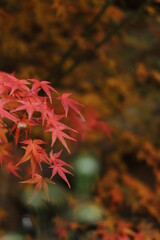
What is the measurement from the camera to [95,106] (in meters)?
4.70

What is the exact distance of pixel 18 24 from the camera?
15.5ft

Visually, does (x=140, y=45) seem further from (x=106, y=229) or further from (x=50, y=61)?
(x=106, y=229)

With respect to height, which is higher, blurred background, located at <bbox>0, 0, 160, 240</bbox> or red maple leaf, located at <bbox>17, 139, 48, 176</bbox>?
red maple leaf, located at <bbox>17, 139, 48, 176</bbox>

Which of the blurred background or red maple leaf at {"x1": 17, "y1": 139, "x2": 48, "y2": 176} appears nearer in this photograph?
red maple leaf at {"x1": 17, "y1": 139, "x2": 48, "y2": 176}

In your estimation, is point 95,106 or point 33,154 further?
point 95,106

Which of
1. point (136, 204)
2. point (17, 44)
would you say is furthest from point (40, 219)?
point (17, 44)

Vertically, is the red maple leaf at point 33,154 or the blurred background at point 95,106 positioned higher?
the red maple leaf at point 33,154

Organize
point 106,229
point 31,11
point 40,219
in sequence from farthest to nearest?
point 31,11 < point 40,219 < point 106,229

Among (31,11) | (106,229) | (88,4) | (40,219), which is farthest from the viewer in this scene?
(31,11)

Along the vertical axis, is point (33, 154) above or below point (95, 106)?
above

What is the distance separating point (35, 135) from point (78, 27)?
161 centimetres

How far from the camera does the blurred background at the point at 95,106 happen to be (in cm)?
408

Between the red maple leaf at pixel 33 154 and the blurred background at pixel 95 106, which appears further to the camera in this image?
the blurred background at pixel 95 106

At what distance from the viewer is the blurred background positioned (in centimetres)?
408
